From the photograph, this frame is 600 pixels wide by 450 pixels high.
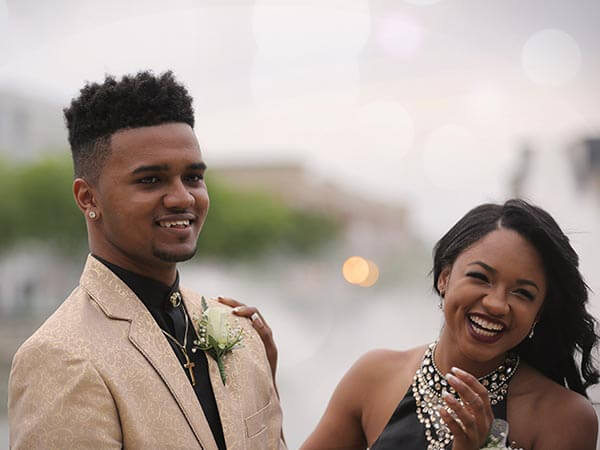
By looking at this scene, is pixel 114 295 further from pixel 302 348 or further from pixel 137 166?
pixel 302 348

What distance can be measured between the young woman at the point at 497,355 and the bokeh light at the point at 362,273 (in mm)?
14140

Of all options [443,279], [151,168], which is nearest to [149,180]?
[151,168]

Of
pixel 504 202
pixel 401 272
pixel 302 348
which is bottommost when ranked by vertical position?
pixel 302 348

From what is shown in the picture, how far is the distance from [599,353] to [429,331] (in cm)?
1267

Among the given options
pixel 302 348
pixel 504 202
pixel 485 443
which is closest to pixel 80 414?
pixel 485 443

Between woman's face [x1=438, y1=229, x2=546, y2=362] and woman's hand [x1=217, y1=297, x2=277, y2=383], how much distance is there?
0.62m

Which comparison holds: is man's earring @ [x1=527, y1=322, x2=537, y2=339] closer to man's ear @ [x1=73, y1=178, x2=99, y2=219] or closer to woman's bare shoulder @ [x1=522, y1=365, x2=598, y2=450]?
woman's bare shoulder @ [x1=522, y1=365, x2=598, y2=450]

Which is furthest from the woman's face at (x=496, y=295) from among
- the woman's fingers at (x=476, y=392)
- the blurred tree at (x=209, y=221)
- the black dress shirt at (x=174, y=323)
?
the blurred tree at (x=209, y=221)

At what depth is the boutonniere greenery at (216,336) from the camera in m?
2.48

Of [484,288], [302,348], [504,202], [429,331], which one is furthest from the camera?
[302,348]

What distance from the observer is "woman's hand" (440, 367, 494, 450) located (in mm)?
2352

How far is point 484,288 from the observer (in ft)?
8.60

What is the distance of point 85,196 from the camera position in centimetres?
237

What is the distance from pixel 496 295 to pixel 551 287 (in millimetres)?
234
